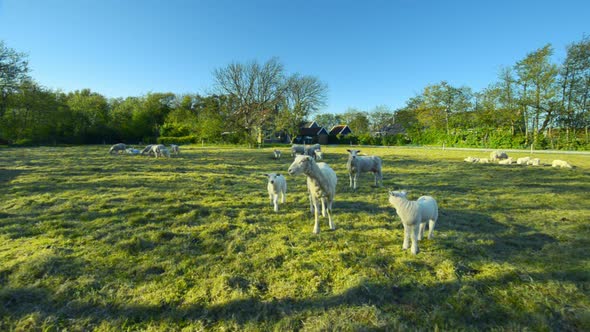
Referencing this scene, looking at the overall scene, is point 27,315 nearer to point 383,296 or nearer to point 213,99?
point 383,296

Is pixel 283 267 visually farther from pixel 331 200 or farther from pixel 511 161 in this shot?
pixel 511 161

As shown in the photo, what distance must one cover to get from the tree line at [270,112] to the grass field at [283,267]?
3602 centimetres

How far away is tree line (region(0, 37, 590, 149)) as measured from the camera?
31.5 metres

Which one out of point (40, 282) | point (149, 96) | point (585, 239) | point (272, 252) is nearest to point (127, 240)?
point (40, 282)

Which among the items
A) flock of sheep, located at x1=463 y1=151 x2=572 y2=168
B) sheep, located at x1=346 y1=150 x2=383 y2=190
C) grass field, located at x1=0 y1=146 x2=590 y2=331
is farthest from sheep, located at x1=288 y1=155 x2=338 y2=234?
flock of sheep, located at x1=463 y1=151 x2=572 y2=168

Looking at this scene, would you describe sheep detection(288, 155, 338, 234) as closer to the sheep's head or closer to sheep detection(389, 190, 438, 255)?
the sheep's head

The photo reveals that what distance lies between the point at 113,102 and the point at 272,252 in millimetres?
73621

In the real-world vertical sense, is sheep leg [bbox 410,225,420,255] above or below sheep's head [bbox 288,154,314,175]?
below

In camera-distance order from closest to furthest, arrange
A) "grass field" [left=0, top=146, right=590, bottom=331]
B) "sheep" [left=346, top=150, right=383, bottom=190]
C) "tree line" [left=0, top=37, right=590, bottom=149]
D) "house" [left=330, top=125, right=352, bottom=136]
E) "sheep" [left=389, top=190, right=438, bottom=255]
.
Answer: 1. "grass field" [left=0, top=146, right=590, bottom=331]
2. "sheep" [left=389, top=190, right=438, bottom=255]
3. "sheep" [left=346, top=150, right=383, bottom=190]
4. "tree line" [left=0, top=37, right=590, bottom=149]
5. "house" [left=330, top=125, right=352, bottom=136]

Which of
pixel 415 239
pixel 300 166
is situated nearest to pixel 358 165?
pixel 300 166

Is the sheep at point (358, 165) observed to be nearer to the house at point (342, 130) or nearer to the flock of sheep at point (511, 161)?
the flock of sheep at point (511, 161)

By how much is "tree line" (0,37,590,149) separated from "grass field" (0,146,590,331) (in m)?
36.0

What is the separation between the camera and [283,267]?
4023 mm

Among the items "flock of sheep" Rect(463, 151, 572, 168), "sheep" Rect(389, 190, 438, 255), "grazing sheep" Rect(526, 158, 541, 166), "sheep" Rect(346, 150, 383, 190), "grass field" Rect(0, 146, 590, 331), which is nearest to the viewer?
"grass field" Rect(0, 146, 590, 331)
